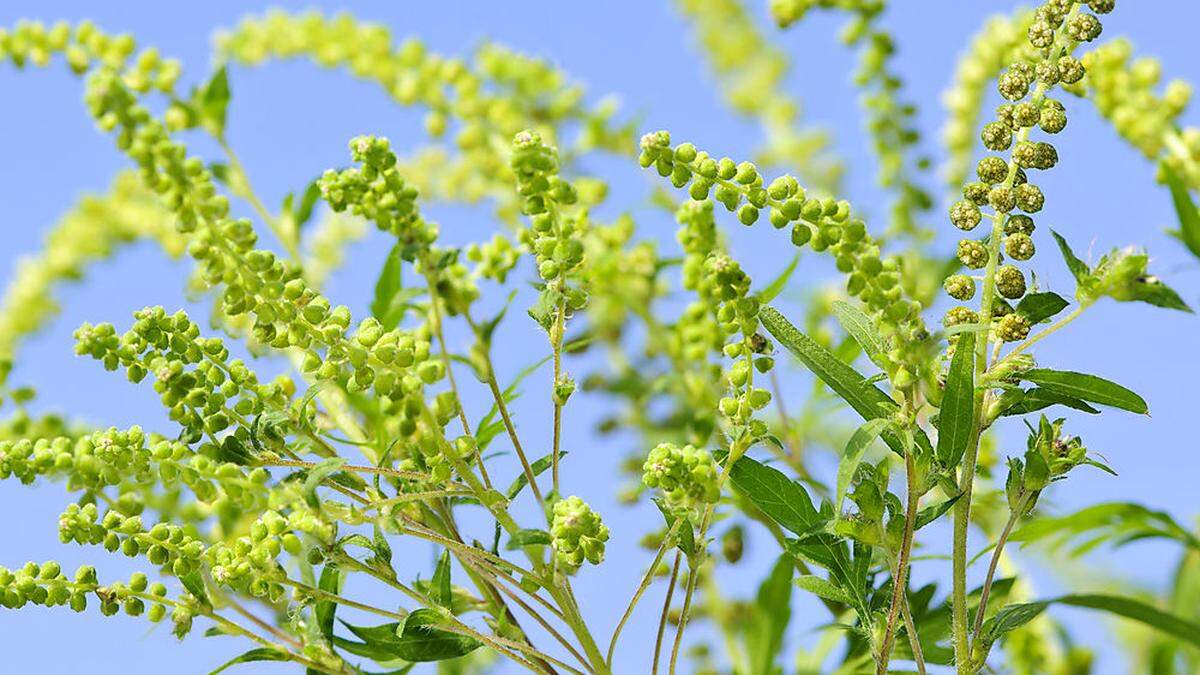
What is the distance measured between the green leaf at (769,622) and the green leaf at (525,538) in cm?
75

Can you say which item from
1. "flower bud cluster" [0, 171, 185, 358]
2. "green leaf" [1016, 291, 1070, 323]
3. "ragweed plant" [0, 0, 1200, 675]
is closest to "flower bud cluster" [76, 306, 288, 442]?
"ragweed plant" [0, 0, 1200, 675]

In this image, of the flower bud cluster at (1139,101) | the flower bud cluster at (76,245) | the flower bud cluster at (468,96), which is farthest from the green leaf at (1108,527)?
the flower bud cluster at (76,245)

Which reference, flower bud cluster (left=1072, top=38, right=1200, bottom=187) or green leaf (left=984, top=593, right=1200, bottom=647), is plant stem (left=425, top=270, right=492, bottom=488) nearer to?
green leaf (left=984, top=593, right=1200, bottom=647)

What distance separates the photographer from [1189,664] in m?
1.85

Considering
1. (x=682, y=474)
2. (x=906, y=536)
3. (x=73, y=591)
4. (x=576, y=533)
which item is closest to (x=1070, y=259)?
(x=906, y=536)

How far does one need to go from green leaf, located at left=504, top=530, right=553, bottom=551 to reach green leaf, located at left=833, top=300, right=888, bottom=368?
0.34 m

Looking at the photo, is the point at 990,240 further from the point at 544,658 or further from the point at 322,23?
the point at 322,23

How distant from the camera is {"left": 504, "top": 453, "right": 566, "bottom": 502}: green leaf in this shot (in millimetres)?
1286

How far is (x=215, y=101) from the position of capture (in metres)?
1.90

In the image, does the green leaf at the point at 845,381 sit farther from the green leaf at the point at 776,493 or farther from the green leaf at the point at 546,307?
the green leaf at the point at 546,307

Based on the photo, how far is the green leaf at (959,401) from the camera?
43.7 inches

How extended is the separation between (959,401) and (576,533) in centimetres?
35

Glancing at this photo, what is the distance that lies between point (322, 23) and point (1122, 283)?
197 centimetres

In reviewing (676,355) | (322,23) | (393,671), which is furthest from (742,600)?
(322,23)
